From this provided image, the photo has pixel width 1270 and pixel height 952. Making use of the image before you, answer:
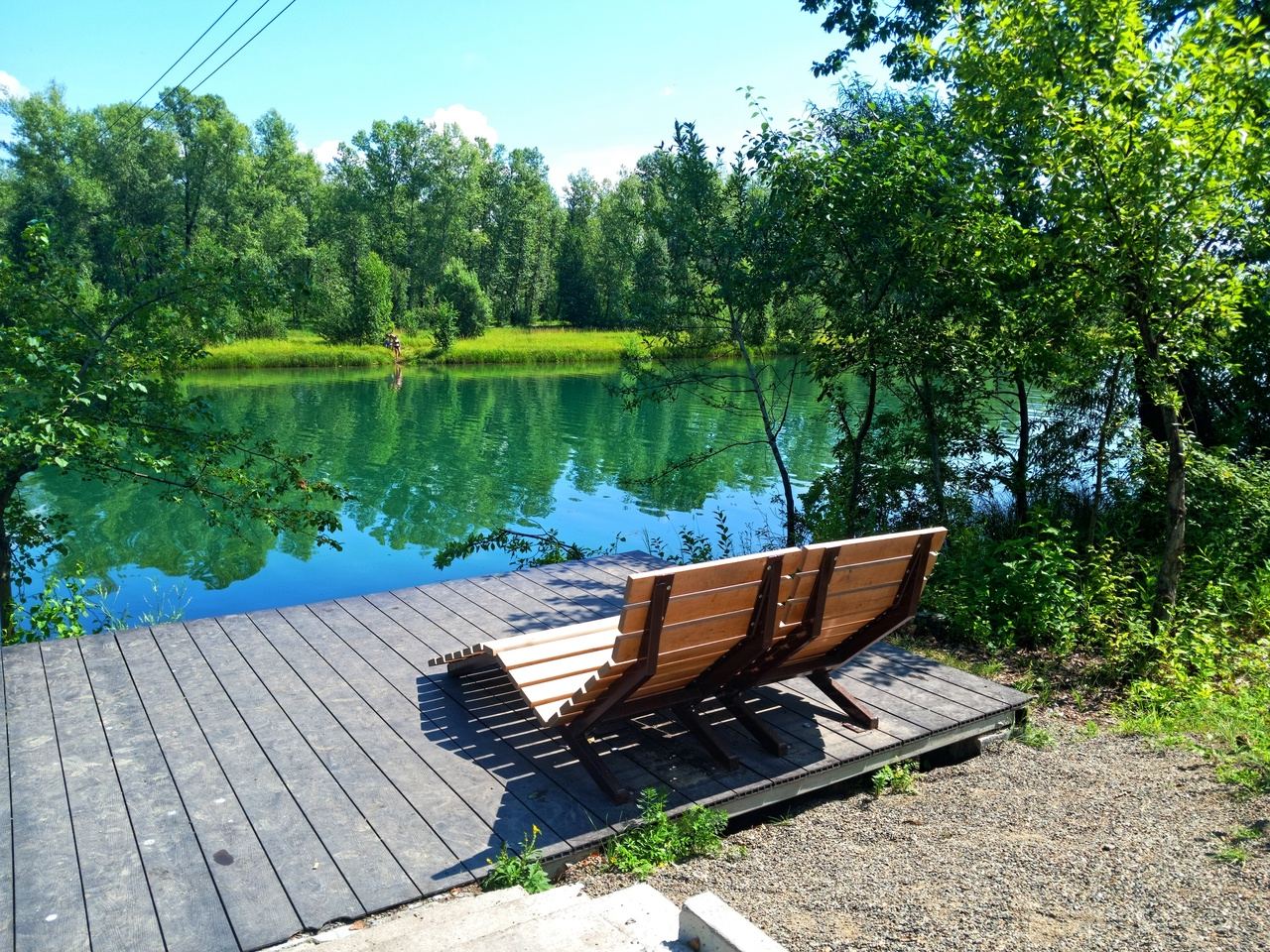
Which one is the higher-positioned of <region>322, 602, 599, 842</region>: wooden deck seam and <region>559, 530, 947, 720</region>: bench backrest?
<region>559, 530, 947, 720</region>: bench backrest

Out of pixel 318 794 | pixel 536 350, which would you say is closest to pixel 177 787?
pixel 318 794

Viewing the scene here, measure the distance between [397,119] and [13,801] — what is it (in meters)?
60.0

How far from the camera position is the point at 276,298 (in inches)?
287

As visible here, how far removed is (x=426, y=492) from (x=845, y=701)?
13.4 meters

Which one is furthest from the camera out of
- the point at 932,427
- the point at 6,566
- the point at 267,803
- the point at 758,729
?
the point at 932,427

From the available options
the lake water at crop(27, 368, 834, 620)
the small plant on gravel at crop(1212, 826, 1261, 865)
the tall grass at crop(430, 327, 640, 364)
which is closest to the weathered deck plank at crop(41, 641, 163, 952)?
the lake water at crop(27, 368, 834, 620)

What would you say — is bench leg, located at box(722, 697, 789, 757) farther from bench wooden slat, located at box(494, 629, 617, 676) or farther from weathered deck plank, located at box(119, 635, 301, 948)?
weathered deck plank, located at box(119, 635, 301, 948)

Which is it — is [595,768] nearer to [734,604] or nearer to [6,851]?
[734,604]

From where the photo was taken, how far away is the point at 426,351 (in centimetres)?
4591

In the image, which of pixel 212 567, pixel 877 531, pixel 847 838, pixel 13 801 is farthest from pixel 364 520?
pixel 847 838

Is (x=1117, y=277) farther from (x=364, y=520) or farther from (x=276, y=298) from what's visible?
(x=364, y=520)

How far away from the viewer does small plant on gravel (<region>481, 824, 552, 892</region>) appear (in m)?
3.16

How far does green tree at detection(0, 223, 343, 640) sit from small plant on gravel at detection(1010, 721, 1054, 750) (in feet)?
18.1

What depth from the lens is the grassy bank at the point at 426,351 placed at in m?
38.1
